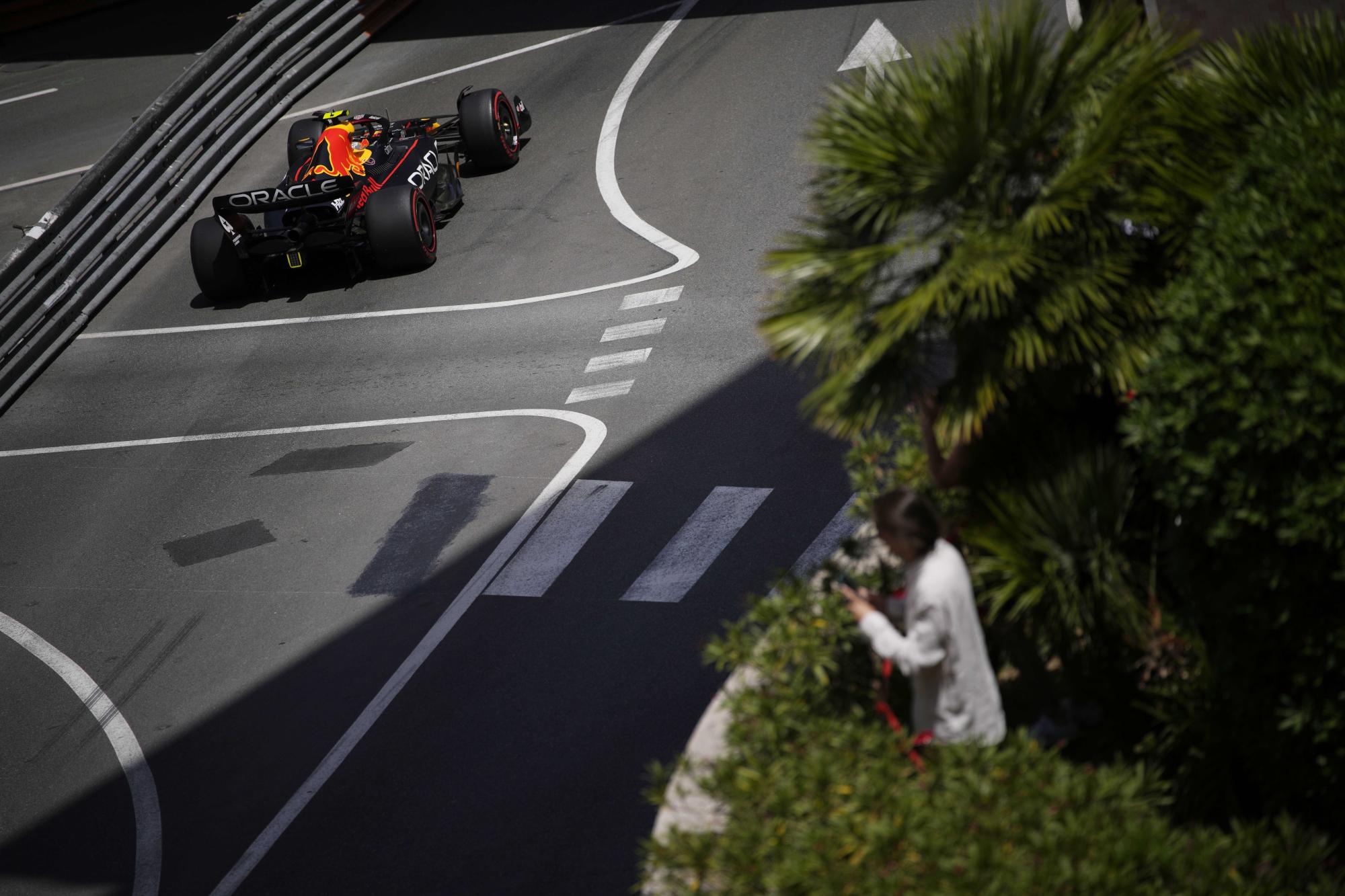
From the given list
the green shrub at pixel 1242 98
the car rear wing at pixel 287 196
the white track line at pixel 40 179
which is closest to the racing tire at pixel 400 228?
the car rear wing at pixel 287 196

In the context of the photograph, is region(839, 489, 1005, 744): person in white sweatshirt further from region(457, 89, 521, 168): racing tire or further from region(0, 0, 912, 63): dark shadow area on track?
region(0, 0, 912, 63): dark shadow area on track

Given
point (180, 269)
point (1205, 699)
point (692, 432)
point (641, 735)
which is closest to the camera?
point (1205, 699)

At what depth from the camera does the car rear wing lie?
593 inches

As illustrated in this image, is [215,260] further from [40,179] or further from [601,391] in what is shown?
[40,179]

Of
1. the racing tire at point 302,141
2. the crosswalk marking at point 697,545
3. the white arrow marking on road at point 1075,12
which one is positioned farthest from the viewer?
the racing tire at point 302,141

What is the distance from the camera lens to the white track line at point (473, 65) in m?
21.4

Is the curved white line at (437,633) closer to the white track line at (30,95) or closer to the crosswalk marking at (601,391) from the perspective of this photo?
the crosswalk marking at (601,391)

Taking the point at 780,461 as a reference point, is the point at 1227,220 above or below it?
above

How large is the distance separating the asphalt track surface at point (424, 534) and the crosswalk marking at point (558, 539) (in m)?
0.04

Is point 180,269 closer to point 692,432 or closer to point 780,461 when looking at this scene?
point 692,432

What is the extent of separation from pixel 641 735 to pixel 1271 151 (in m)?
5.00

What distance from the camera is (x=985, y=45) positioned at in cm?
557

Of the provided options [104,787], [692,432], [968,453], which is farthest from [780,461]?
[104,787]

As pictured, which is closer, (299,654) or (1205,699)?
(1205,699)
